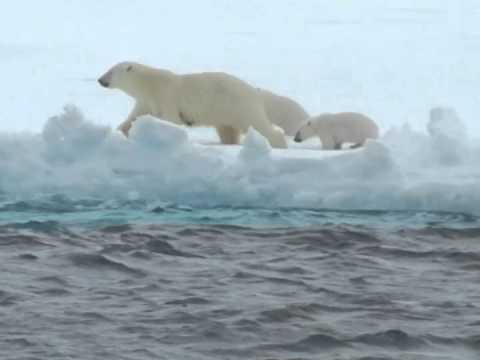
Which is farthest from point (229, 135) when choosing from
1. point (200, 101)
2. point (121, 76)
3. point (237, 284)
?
point (237, 284)

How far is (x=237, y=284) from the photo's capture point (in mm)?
7898

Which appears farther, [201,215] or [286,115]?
[286,115]

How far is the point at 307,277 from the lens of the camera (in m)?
8.12

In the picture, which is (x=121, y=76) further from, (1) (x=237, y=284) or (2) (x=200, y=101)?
(1) (x=237, y=284)

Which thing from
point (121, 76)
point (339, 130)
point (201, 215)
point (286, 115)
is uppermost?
point (121, 76)

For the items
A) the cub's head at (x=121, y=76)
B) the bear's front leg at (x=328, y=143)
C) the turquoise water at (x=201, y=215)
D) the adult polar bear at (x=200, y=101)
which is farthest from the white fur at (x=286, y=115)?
the turquoise water at (x=201, y=215)

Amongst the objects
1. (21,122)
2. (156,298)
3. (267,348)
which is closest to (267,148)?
(156,298)

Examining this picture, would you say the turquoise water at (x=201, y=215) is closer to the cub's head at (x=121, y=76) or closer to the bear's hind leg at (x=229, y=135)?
the bear's hind leg at (x=229, y=135)

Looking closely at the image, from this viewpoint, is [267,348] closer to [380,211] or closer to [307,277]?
[307,277]

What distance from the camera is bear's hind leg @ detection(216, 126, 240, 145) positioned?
14.3m

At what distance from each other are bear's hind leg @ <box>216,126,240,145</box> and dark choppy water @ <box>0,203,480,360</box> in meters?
4.08

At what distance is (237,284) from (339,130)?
21.7 ft

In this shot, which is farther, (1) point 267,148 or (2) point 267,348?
(1) point 267,148

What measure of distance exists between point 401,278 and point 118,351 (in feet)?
7.19
